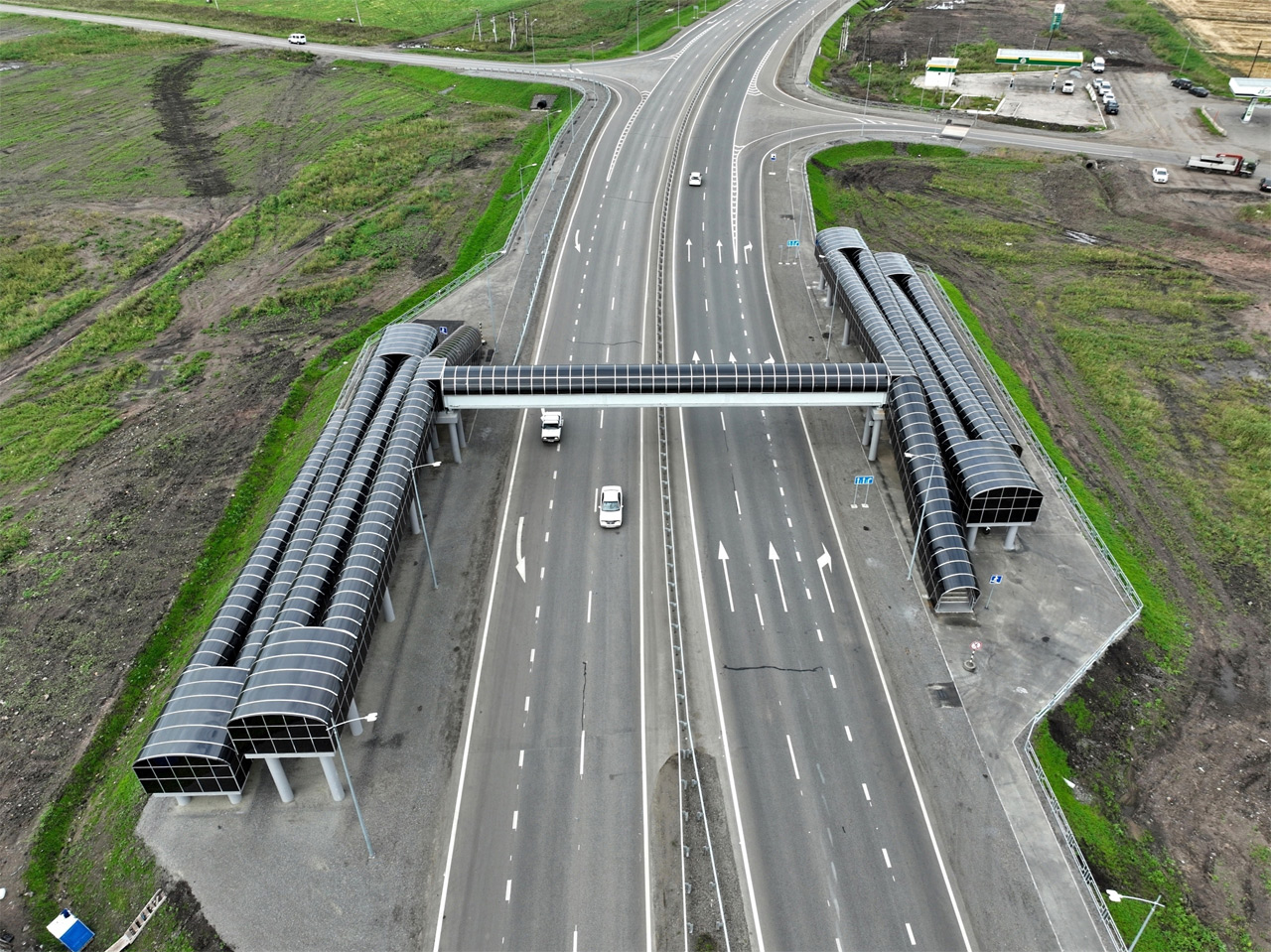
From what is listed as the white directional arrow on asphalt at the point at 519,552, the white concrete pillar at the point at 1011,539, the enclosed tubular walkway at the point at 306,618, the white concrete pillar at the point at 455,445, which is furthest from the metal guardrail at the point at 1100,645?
the white concrete pillar at the point at 455,445

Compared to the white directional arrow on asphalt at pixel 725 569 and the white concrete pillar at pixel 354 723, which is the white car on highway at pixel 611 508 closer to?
the white directional arrow on asphalt at pixel 725 569

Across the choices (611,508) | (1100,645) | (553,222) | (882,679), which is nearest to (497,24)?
(553,222)

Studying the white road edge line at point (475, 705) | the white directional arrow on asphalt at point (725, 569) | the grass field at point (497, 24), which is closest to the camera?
the white road edge line at point (475, 705)

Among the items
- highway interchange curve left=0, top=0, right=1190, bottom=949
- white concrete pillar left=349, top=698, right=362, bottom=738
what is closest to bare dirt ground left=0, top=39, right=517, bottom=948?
white concrete pillar left=349, top=698, right=362, bottom=738

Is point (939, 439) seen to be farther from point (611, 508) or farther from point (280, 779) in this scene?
point (280, 779)

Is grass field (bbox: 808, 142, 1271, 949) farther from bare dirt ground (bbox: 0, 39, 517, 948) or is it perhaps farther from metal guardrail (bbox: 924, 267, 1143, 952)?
bare dirt ground (bbox: 0, 39, 517, 948)

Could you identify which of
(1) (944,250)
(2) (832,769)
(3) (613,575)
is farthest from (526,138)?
(2) (832,769)

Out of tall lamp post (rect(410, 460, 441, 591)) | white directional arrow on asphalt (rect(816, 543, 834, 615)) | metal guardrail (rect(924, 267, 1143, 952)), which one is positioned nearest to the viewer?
metal guardrail (rect(924, 267, 1143, 952))
